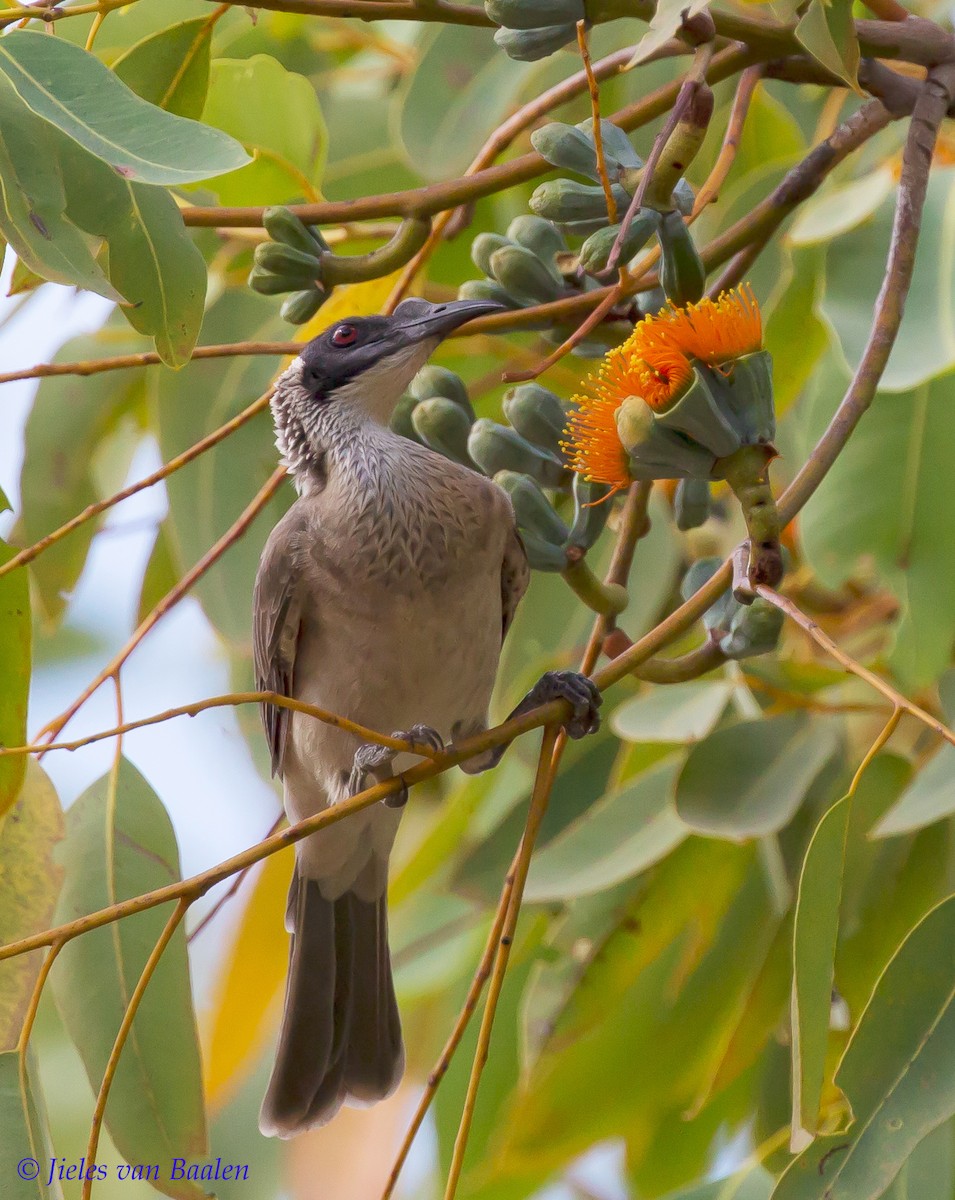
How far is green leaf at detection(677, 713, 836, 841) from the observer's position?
9.04 ft

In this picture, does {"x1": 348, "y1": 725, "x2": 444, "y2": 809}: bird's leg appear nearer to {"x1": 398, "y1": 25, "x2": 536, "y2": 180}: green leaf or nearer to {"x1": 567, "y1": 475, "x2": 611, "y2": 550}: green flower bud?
{"x1": 567, "y1": 475, "x2": 611, "y2": 550}: green flower bud

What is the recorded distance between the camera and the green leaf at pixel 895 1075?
77.0 inches

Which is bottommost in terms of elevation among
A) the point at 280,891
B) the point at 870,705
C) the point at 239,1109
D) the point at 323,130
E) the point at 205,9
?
the point at 870,705

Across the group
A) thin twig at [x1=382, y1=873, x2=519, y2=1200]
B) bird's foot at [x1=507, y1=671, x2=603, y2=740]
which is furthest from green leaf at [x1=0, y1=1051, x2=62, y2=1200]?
bird's foot at [x1=507, y1=671, x2=603, y2=740]

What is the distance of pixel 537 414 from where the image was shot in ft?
7.55

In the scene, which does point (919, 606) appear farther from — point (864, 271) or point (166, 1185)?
point (166, 1185)

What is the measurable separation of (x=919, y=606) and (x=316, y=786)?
4.38 ft

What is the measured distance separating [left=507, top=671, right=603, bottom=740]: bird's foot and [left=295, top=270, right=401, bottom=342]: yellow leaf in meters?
0.87

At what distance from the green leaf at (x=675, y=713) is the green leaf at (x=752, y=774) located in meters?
0.06

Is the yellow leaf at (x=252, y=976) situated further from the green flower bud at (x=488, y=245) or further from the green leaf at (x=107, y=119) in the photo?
the green leaf at (x=107, y=119)

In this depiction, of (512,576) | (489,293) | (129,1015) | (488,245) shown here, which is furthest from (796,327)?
(129,1015)

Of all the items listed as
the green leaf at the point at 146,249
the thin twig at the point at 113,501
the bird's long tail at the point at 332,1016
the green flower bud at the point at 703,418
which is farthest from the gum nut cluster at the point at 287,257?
the bird's long tail at the point at 332,1016

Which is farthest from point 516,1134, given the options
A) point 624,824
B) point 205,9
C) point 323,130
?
point 205,9

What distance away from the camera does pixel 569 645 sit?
338 centimetres
